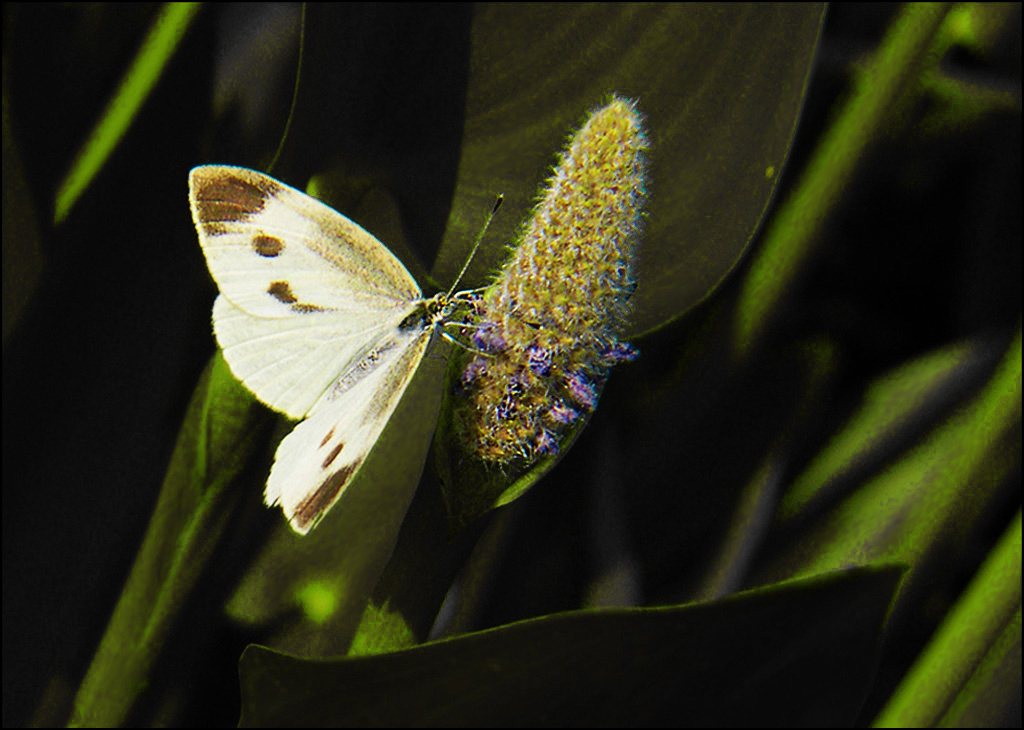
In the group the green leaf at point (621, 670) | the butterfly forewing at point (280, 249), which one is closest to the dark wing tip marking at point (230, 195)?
the butterfly forewing at point (280, 249)

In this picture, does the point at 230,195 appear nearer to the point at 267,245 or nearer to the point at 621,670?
the point at 267,245

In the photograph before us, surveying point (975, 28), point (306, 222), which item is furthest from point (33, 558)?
point (975, 28)

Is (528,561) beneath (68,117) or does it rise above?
beneath

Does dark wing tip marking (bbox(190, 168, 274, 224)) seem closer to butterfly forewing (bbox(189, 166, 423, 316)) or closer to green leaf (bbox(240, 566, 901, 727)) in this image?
butterfly forewing (bbox(189, 166, 423, 316))

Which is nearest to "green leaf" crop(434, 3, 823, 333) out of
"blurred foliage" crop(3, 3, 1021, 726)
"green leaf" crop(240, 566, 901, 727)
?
"blurred foliage" crop(3, 3, 1021, 726)

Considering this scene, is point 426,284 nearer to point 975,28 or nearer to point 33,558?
point 33,558

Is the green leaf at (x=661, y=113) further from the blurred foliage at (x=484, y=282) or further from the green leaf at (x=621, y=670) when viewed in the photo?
the green leaf at (x=621, y=670)
